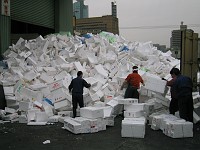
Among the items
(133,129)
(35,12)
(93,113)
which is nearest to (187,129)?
(133,129)

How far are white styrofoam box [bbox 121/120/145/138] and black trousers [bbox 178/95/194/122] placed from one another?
155 cm

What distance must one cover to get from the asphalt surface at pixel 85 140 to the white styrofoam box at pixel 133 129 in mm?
152

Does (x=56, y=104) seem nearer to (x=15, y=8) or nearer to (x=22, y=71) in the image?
(x=22, y=71)

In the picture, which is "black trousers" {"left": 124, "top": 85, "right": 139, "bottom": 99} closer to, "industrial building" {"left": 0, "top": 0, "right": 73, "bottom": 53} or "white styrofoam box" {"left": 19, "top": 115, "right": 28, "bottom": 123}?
"white styrofoam box" {"left": 19, "top": 115, "right": 28, "bottom": 123}

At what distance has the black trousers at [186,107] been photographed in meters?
8.52

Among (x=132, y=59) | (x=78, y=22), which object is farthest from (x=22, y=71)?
(x=78, y=22)

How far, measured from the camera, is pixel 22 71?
13.1 metres

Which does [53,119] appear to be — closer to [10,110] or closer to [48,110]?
[48,110]

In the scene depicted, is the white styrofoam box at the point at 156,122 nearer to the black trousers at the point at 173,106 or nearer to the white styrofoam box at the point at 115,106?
the black trousers at the point at 173,106

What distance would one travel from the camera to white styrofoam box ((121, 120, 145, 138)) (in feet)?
25.1

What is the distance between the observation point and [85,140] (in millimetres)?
7516

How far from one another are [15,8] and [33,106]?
8225 millimetres

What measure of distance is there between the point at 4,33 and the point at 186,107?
33.6 feet

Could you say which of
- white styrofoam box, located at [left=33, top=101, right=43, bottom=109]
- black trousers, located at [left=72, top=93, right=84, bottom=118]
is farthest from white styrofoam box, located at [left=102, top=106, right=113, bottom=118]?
white styrofoam box, located at [left=33, top=101, right=43, bottom=109]
